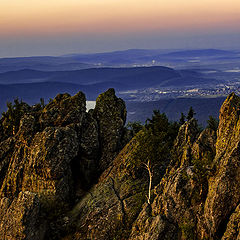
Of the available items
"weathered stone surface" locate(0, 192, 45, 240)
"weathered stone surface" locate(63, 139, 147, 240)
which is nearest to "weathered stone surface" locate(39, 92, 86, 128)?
"weathered stone surface" locate(63, 139, 147, 240)

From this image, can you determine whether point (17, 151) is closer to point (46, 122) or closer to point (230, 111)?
point (46, 122)

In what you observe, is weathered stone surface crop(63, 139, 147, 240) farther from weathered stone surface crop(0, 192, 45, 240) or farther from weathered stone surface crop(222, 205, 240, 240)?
weathered stone surface crop(222, 205, 240, 240)

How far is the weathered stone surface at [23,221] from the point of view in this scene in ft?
127

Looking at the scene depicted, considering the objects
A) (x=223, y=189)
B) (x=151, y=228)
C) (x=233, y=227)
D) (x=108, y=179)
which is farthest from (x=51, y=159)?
(x=233, y=227)

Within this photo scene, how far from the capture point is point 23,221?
3875 centimetres

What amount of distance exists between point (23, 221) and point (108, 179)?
1622cm

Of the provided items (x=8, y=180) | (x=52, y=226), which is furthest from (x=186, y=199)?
(x=8, y=180)

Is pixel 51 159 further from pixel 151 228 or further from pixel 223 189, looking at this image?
pixel 223 189

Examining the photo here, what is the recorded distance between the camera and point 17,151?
51594mm

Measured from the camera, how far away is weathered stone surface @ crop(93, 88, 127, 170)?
56.1 metres

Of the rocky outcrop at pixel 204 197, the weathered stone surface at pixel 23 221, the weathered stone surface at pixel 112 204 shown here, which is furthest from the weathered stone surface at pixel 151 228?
the weathered stone surface at pixel 23 221

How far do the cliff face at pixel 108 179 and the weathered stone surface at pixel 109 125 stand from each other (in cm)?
22

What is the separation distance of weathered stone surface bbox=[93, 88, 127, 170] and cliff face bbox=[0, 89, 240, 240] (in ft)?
0.72

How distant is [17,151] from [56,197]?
514 inches
